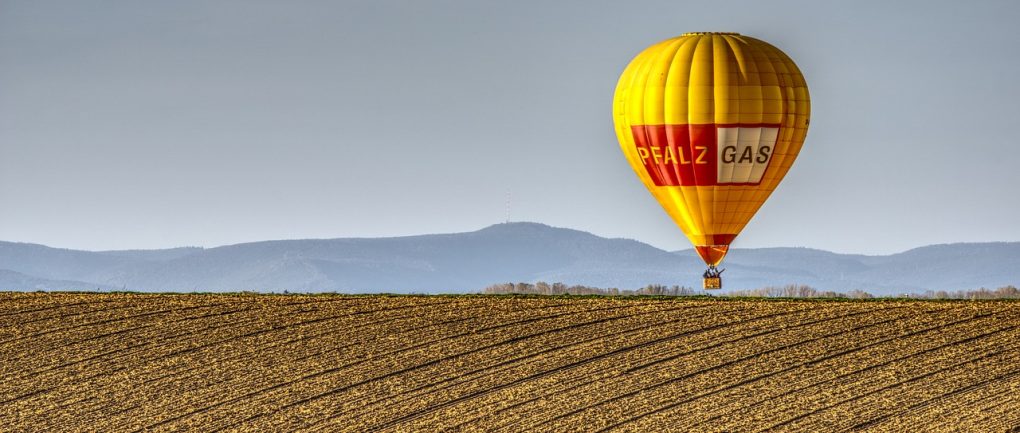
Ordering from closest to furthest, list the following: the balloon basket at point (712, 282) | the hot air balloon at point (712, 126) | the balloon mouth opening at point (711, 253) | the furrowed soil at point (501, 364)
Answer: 1. the furrowed soil at point (501, 364)
2. the hot air balloon at point (712, 126)
3. the balloon basket at point (712, 282)
4. the balloon mouth opening at point (711, 253)

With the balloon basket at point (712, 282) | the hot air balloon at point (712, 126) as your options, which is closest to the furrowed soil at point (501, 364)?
the balloon basket at point (712, 282)

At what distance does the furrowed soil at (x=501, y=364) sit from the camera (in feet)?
104

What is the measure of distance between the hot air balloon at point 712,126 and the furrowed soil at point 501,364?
4.80m

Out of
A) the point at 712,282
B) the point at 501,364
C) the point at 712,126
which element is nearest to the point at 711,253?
the point at 712,282

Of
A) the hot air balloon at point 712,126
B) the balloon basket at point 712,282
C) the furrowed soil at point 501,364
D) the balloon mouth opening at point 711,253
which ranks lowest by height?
the furrowed soil at point 501,364

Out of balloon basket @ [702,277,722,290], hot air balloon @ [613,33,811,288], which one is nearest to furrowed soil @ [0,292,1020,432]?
balloon basket @ [702,277,722,290]

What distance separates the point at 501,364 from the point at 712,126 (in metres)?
11.1

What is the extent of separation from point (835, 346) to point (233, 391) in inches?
467

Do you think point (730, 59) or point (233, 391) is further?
point (730, 59)

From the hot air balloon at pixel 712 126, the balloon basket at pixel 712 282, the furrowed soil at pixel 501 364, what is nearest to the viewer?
the furrowed soil at pixel 501 364

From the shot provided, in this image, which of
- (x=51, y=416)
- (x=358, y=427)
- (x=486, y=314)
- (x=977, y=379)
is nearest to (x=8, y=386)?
(x=51, y=416)

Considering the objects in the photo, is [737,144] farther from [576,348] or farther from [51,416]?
[51,416]

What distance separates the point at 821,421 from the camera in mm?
30812

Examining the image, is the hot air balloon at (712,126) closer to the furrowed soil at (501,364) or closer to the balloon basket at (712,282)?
the balloon basket at (712,282)
